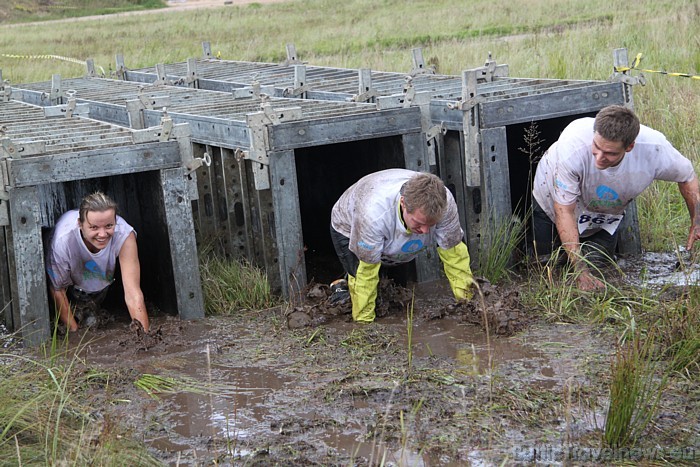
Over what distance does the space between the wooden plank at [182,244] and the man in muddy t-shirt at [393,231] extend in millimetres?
1102

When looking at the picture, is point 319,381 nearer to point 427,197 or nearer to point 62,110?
point 427,197

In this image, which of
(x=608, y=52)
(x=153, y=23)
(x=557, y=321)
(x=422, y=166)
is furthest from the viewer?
(x=153, y=23)

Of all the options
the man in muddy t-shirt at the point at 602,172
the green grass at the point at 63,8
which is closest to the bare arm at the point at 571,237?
the man in muddy t-shirt at the point at 602,172

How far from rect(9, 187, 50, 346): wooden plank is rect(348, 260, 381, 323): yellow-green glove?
2.04 m

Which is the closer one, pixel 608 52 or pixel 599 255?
pixel 599 255

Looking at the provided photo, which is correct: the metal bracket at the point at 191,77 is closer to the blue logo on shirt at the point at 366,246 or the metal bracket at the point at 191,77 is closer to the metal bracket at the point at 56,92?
the metal bracket at the point at 56,92

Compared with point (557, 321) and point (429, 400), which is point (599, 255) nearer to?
point (557, 321)

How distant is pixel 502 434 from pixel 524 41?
15.3m

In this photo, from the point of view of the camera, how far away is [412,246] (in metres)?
6.86

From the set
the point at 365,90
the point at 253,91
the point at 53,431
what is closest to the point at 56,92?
the point at 253,91

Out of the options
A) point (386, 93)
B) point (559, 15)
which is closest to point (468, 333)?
point (386, 93)

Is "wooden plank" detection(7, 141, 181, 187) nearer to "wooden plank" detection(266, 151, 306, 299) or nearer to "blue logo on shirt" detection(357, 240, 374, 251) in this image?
"wooden plank" detection(266, 151, 306, 299)

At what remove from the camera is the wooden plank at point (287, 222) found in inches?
289

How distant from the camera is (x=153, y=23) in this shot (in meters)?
34.1
